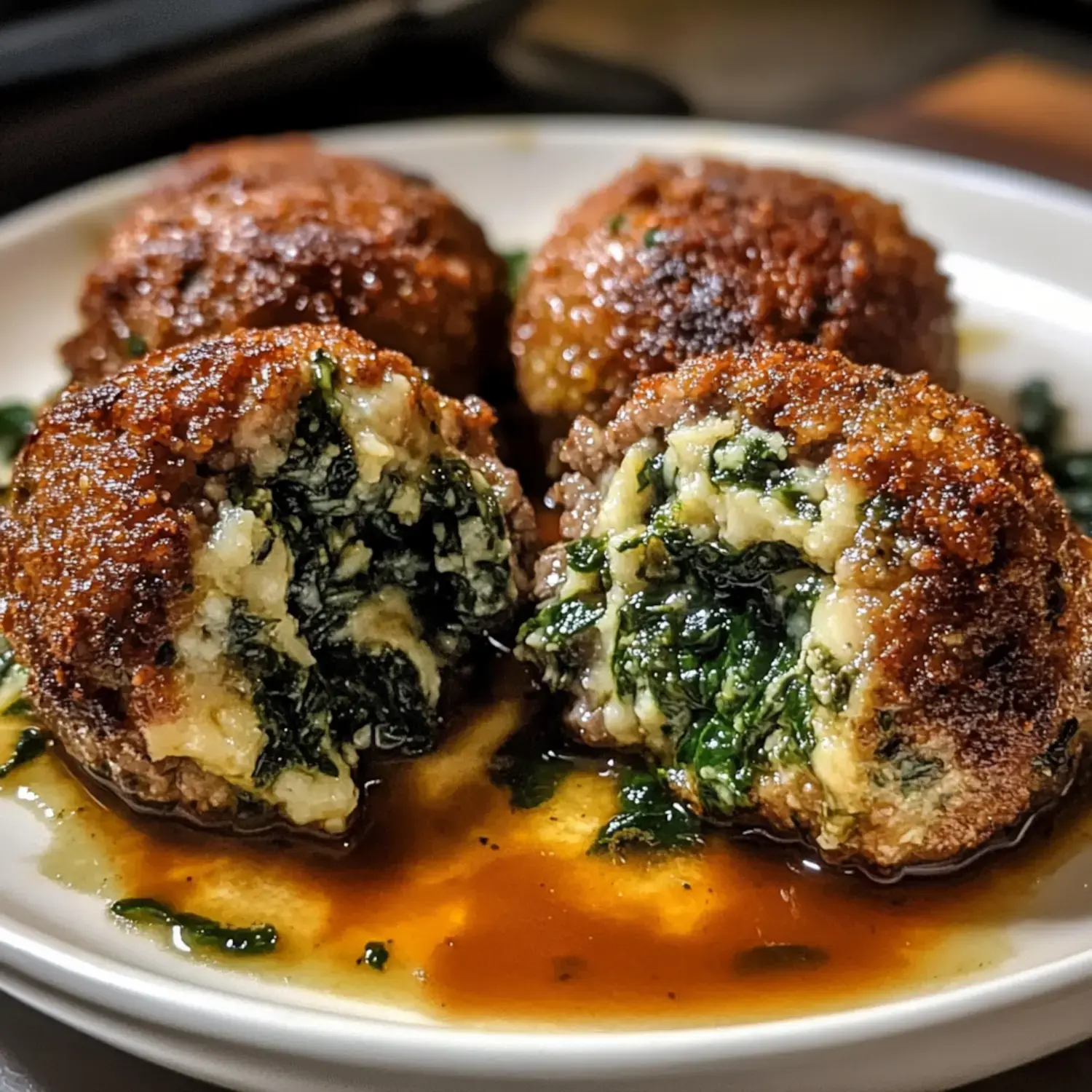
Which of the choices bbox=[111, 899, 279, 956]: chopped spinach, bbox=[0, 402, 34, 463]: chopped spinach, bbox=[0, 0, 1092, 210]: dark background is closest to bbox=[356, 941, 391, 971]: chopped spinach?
bbox=[111, 899, 279, 956]: chopped spinach

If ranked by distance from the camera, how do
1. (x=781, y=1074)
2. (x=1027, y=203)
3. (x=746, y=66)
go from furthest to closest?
(x=746, y=66), (x=1027, y=203), (x=781, y=1074)

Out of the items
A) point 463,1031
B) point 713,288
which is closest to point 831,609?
point 463,1031

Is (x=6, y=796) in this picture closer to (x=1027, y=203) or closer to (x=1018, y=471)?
(x=1018, y=471)

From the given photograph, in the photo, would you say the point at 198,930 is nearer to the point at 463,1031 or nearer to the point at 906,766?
the point at 463,1031

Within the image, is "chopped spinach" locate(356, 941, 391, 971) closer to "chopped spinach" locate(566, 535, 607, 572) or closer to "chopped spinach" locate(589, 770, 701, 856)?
"chopped spinach" locate(589, 770, 701, 856)

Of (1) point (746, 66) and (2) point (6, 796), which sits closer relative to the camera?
(2) point (6, 796)

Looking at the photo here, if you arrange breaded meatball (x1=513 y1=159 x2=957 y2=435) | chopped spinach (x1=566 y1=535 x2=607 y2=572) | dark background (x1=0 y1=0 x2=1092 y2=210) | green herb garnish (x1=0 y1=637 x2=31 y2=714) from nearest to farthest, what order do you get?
chopped spinach (x1=566 y1=535 x2=607 y2=572) → green herb garnish (x1=0 y1=637 x2=31 y2=714) → breaded meatball (x1=513 y1=159 x2=957 y2=435) → dark background (x1=0 y1=0 x2=1092 y2=210)

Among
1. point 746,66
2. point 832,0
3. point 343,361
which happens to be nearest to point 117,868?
point 343,361
